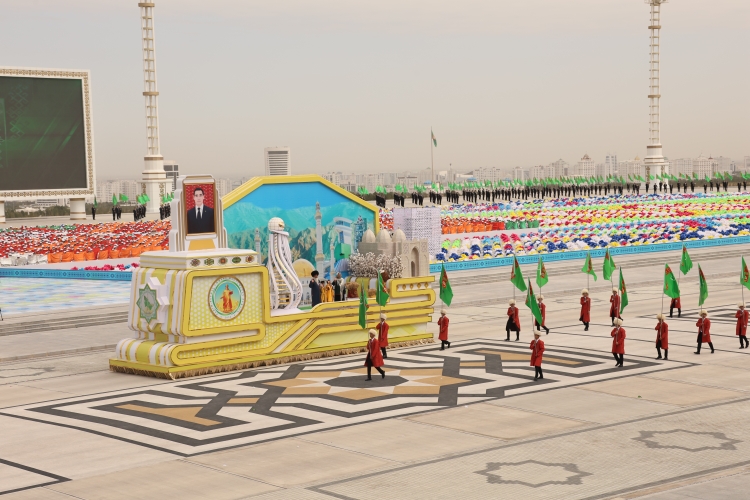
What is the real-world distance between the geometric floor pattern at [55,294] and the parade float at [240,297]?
34.5 ft

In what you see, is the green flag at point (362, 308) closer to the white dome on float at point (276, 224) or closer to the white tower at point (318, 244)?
the white dome on float at point (276, 224)

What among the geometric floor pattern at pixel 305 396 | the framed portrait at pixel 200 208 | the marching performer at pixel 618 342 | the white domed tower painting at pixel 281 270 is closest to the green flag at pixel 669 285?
the geometric floor pattern at pixel 305 396

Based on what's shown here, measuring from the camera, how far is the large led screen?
74.8 metres

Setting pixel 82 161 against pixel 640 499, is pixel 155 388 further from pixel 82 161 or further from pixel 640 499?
pixel 82 161

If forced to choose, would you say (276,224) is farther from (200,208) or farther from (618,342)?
(618,342)

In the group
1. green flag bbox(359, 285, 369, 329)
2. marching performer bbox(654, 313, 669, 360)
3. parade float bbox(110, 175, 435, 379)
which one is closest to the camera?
parade float bbox(110, 175, 435, 379)

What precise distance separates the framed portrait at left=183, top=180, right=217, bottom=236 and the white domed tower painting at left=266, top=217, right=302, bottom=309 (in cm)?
166

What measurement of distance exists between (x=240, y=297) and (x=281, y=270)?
71.4 inches

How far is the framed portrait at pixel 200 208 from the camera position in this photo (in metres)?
25.9

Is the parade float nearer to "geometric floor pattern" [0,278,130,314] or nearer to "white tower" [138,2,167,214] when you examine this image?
"geometric floor pattern" [0,278,130,314]

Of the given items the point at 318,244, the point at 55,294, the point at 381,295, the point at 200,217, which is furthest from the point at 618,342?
the point at 55,294

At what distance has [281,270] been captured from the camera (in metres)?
27.2

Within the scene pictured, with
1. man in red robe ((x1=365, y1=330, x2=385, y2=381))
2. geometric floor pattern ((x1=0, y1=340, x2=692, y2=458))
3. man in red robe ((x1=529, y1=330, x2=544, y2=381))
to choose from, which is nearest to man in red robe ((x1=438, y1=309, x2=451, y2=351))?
geometric floor pattern ((x1=0, y1=340, x2=692, y2=458))

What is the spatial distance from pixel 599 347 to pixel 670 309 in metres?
6.15
